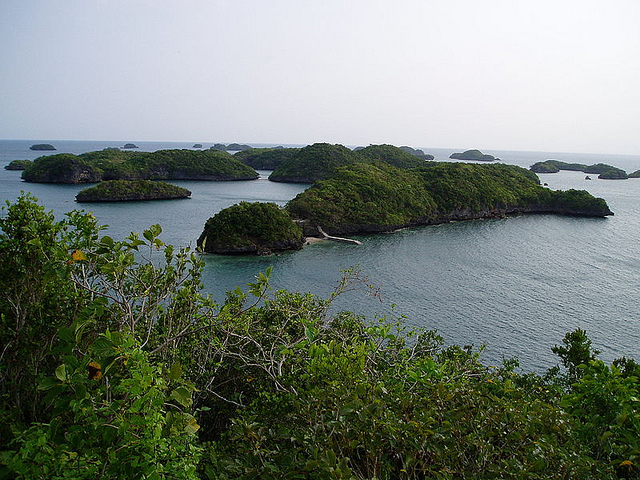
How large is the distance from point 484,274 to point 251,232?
2095 cm

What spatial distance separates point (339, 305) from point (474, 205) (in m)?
42.9

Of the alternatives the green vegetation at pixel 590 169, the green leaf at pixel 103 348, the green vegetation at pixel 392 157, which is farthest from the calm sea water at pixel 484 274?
the green vegetation at pixel 590 169

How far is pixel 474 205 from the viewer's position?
204 feet

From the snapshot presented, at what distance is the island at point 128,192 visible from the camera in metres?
63.1

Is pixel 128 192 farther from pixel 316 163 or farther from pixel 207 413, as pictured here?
pixel 207 413

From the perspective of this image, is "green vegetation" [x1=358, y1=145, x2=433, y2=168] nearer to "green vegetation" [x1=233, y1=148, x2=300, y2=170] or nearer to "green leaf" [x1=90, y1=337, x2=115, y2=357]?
"green vegetation" [x1=233, y1=148, x2=300, y2=170]

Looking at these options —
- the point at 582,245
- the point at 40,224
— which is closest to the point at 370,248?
the point at 582,245

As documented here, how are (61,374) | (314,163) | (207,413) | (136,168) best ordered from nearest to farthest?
(61,374) → (207,413) → (136,168) → (314,163)

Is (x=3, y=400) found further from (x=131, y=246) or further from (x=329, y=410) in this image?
(x=329, y=410)

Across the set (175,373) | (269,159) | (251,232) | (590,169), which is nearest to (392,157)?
(269,159)

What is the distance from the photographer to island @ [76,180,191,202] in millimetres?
63062

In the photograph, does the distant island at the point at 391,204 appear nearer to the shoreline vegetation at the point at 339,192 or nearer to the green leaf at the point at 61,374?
the shoreline vegetation at the point at 339,192

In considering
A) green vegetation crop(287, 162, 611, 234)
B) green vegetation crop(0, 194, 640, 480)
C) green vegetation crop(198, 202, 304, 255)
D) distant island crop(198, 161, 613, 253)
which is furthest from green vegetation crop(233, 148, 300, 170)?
green vegetation crop(0, 194, 640, 480)

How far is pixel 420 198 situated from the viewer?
5950 cm
